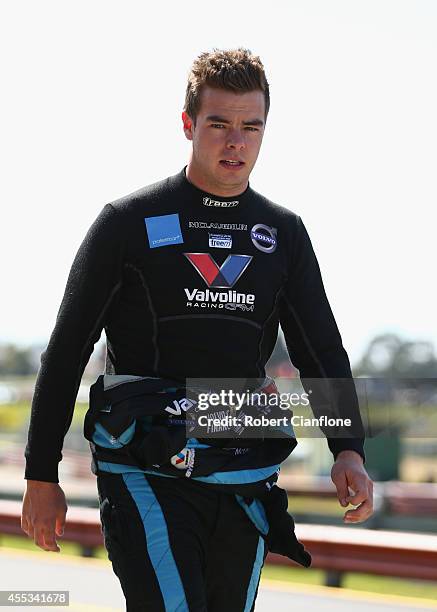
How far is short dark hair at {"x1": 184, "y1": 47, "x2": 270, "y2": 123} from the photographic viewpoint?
362cm

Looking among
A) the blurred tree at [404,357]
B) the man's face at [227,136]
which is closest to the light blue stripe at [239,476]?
the man's face at [227,136]

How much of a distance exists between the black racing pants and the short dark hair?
121 centimetres

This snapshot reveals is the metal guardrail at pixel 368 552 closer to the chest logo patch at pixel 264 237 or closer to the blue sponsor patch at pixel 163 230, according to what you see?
the chest logo patch at pixel 264 237

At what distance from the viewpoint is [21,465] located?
39344 millimetres

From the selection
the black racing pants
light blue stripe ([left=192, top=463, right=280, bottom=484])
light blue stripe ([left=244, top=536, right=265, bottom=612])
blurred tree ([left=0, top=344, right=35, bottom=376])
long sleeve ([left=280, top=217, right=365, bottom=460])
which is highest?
long sleeve ([left=280, top=217, right=365, bottom=460])

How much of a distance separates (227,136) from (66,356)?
0.85 meters

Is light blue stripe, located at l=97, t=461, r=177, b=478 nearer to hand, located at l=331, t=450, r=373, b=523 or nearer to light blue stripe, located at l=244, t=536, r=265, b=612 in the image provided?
light blue stripe, located at l=244, t=536, r=265, b=612

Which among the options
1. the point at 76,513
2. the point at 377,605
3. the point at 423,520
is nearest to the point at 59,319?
the point at 377,605

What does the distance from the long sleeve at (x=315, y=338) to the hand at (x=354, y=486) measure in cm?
8

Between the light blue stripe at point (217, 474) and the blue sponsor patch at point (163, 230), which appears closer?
the light blue stripe at point (217, 474)

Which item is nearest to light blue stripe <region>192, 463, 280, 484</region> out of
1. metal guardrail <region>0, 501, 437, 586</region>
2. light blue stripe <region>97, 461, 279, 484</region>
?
light blue stripe <region>97, 461, 279, 484</region>

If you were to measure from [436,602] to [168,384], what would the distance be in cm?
512

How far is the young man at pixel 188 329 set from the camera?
339 cm

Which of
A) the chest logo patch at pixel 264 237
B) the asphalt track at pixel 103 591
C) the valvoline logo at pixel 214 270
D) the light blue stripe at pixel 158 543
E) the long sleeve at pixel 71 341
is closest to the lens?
the light blue stripe at pixel 158 543
